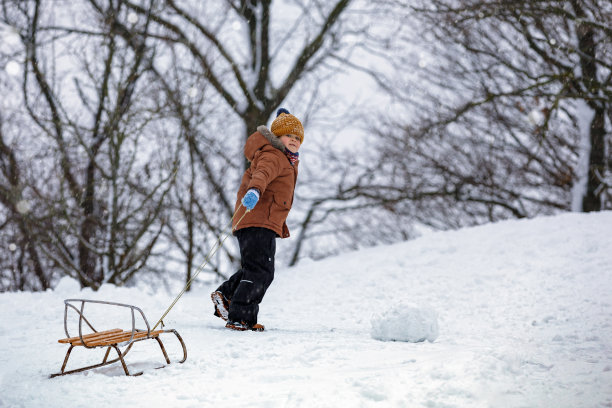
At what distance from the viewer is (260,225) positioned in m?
4.35

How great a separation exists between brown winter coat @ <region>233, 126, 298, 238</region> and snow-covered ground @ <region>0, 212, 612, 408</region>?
954 millimetres

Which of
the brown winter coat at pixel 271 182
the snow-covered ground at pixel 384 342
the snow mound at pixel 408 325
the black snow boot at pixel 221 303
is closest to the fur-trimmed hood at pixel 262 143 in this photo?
the brown winter coat at pixel 271 182

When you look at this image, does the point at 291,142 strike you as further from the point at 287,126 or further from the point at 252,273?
the point at 252,273

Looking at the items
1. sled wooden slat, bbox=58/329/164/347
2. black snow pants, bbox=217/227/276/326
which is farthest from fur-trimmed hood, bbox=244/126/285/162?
sled wooden slat, bbox=58/329/164/347

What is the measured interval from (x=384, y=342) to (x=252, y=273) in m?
1.30

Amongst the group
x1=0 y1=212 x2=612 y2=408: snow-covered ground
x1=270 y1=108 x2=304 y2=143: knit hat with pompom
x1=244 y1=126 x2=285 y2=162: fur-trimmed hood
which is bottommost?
x1=0 y1=212 x2=612 y2=408: snow-covered ground

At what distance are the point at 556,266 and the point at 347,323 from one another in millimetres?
2911

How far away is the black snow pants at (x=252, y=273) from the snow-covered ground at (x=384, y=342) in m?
0.26

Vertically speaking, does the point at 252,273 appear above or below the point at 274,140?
below

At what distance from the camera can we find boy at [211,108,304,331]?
14.2ft

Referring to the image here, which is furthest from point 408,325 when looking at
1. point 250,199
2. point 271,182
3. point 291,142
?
point 291,142

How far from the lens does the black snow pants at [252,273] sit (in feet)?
14.2

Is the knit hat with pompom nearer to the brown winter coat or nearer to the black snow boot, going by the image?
the brown winter coat

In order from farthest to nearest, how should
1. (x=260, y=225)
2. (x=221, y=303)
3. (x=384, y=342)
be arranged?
(x=221, y=303), (x=260, y=225), (x=384, y=342)
